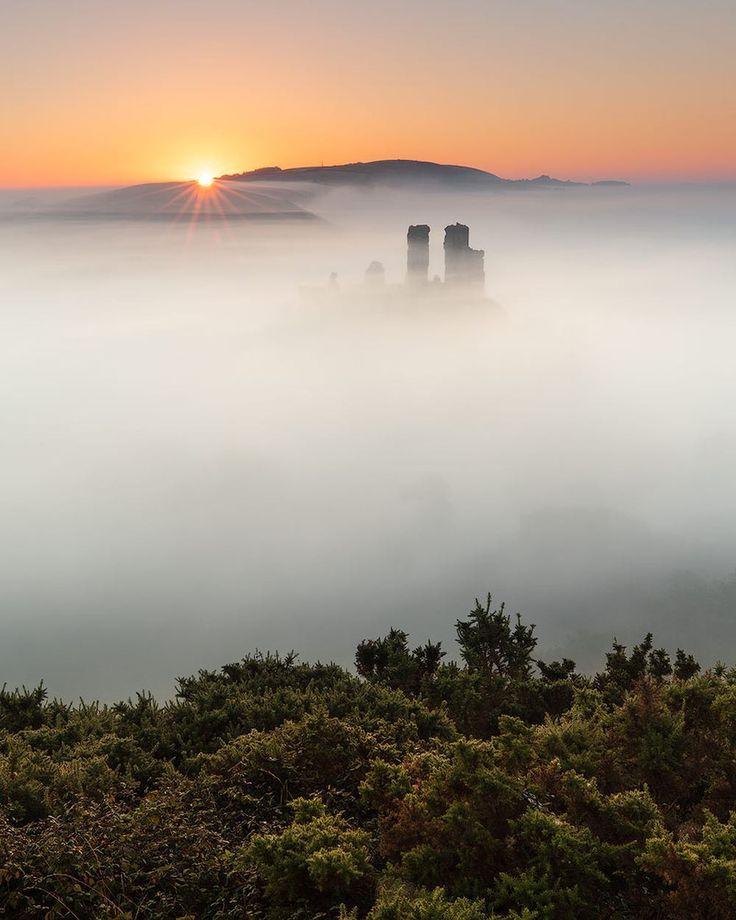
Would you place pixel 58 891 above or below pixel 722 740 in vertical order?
below

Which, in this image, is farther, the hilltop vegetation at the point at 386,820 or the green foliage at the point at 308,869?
the green foliage at the point at 308,869

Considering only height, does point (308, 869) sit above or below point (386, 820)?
below

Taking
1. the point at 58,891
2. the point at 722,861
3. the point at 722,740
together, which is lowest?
the point at 58,891

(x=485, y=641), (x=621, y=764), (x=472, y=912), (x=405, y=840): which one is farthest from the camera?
(x=485, y=641)

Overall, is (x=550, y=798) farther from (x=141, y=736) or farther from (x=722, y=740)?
(x=141, y=736)

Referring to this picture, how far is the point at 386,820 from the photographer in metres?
11.6

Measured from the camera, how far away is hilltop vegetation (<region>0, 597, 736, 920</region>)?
987cm

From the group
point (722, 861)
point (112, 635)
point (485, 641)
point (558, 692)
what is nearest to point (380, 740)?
point (722, 861)

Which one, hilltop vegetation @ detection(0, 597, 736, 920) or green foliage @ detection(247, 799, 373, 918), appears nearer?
hilltop vegetation @ detection(0, 597, 736, 920)

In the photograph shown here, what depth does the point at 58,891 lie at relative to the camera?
33.2 feet

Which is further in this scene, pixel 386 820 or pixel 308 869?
pixel 386 820

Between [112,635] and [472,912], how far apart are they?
646 feet

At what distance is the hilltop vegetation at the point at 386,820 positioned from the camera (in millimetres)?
9867

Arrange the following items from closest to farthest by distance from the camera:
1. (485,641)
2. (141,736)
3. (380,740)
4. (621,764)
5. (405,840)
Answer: (405,840), (621,764), (380,740), (141,736), (485,641)
